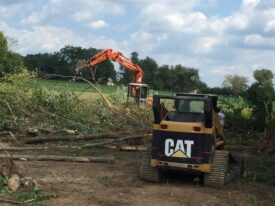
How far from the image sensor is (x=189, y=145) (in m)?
9.30

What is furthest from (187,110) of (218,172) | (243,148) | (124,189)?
(243,148)

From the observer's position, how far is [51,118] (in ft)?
57.7

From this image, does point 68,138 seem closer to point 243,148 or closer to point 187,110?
point 243,148

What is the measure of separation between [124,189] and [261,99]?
10618 millimetres

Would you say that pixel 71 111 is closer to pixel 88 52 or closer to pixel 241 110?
pixel 241 110

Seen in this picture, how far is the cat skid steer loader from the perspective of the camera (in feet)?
30.4

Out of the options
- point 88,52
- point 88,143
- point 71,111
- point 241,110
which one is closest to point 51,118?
point 71,111

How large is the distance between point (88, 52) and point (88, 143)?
84.5ft

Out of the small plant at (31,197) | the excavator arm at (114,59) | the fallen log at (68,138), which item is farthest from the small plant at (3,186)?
the excavator arm at (114,59)

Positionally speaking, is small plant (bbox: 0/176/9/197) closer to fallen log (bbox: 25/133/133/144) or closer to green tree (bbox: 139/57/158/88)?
fallen log (bbox: 25/133/133/144)

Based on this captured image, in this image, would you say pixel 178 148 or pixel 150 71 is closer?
pixel 178 148

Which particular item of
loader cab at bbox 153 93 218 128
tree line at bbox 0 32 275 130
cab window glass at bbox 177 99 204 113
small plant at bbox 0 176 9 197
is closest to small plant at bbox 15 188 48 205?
small plant at bbox 0 176 9 197

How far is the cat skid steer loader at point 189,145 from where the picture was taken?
927 cm

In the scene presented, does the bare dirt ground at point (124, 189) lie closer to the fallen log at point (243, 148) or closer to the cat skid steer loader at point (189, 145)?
the cat skid steer loader at point (189, 145)
